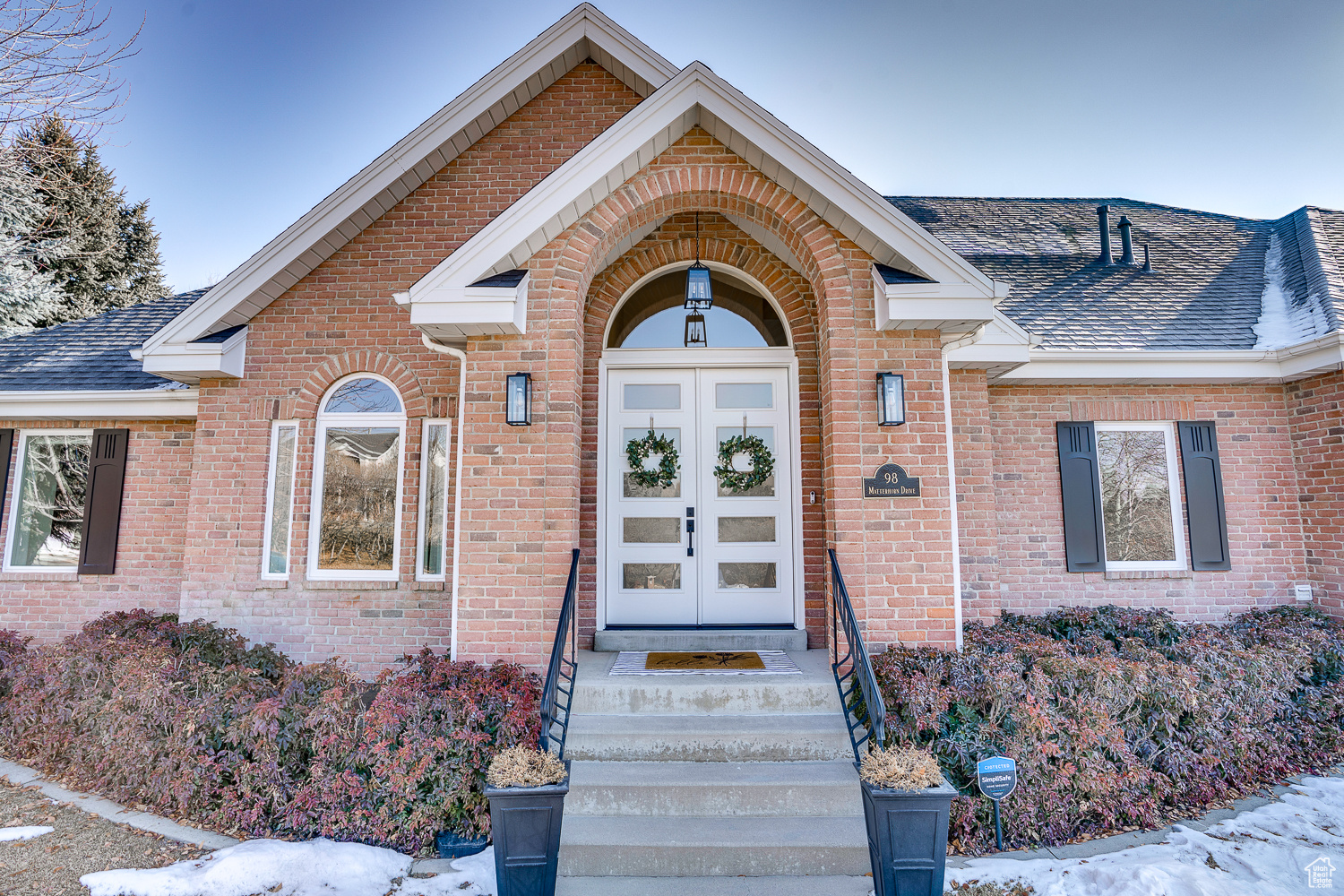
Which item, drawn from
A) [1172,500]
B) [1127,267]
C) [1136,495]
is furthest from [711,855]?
[1127,267]

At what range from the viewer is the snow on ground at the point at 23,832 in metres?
3.80

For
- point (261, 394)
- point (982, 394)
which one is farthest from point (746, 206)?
point (261, 394)

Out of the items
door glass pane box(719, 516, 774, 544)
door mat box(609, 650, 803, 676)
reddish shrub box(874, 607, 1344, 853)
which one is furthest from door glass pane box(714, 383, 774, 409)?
reddish shrub box(874, 607, 1344, 853)

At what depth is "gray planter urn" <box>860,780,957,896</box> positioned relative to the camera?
304cm

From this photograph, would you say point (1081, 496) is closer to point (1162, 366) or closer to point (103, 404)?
point (1162, 366)

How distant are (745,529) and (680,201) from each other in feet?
9.65

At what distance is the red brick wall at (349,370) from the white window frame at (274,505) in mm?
43

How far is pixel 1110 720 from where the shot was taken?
157 inches

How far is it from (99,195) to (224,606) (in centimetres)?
1966

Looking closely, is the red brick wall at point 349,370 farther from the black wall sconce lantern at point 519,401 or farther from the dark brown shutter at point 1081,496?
the dark brown shutter at point 1081,496

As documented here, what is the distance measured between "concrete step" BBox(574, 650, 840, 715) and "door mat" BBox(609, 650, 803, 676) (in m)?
0.23

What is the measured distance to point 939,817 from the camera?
3.09 metres

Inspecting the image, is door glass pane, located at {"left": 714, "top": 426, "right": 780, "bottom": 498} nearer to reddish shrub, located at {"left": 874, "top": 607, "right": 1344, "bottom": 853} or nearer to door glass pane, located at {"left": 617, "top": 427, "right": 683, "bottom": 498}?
door glass pane, located at {"left": 617, "top": 427, "right": 683, "bottom": 498}

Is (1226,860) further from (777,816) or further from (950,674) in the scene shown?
(777,816)
